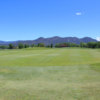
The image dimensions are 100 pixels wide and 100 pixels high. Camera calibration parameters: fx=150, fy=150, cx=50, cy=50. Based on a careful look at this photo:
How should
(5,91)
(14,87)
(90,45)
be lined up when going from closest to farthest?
(5,91), (14,87), (90,45)

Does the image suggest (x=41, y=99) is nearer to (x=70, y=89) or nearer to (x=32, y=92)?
(x=32, y=92)

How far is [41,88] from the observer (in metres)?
6.02

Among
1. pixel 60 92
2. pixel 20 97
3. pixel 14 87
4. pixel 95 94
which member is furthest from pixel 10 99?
pixel 95 94

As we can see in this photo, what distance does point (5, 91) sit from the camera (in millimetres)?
5680

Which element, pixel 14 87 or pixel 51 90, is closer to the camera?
pixel 51 90

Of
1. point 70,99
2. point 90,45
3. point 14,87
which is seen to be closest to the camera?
point 70,99

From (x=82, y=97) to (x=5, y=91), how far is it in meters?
2.85

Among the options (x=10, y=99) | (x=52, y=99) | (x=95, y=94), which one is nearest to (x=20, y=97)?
(x=10, y=99)

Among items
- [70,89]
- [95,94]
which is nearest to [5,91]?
[70,89]

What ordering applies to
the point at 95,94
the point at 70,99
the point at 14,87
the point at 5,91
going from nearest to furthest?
the point at 70,99, the point at 95,94, the point at 5,91, the point at 14,87

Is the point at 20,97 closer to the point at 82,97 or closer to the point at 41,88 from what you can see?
the point at 41,88

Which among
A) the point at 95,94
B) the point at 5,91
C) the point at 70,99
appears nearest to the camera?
the point at 70,99

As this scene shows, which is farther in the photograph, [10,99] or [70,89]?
[70,89]

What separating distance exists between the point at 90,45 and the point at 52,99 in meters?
113
